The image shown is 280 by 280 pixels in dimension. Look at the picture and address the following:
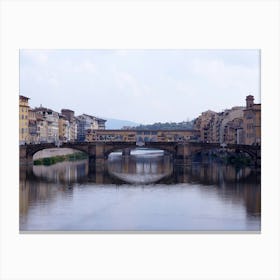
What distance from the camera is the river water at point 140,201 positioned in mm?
11336

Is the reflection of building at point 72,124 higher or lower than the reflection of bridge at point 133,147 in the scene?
higher

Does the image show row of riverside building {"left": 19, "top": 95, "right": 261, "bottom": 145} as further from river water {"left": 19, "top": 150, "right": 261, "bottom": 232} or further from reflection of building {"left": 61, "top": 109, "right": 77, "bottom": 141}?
river water {"left": 19, "top": 150, "right": 261, "bottom": 232}

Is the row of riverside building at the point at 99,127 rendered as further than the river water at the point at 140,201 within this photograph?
Yes

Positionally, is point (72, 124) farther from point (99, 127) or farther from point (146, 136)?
point (146, 136)

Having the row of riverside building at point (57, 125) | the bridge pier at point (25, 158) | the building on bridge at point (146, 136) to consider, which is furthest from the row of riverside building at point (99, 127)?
the bridge pier at point (25, 158)

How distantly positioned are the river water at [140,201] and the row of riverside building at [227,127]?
8.04 ft

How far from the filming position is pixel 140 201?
15.1 metres

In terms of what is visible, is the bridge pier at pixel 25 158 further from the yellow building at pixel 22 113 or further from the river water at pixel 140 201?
the yellow building at pixel 22 113

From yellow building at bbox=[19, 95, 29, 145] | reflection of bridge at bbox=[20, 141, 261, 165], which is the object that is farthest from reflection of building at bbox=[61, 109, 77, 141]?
yellow building at bbox=[19, 95, 29, 145]
